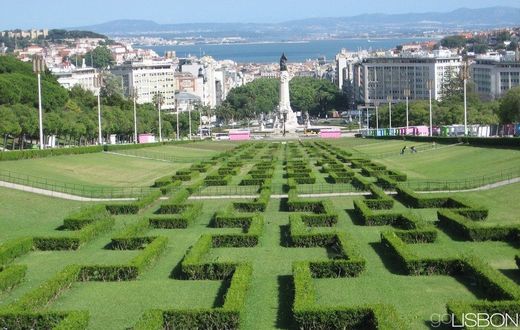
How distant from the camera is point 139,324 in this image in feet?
63.2

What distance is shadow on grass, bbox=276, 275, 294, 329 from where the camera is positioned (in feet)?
68.6

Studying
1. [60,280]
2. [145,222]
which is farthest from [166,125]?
[60,280]

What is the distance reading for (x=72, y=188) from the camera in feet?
153

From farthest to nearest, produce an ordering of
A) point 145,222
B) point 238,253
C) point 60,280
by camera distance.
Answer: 1. point 145,222
2. point 238,253
3. point 60,280

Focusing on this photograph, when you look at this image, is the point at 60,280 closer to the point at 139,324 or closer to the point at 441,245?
the point at 139,324

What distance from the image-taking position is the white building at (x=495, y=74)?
15412cm

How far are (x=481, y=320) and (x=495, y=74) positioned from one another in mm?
149918

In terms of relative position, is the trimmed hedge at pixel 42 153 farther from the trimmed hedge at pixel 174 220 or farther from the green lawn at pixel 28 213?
the trimmed hedge at pixel 174 220

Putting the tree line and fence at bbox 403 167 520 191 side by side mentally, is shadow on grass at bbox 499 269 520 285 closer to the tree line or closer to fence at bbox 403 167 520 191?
fence at bbox 403 167 520 191

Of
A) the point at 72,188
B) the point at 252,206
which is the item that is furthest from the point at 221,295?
the point at 72,188

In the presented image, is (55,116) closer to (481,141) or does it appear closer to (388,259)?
(481,141)

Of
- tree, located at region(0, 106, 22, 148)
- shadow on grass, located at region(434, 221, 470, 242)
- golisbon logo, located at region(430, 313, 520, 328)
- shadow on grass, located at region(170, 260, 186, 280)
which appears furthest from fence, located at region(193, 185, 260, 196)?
tree, located at region(0, 106, 22, 148)

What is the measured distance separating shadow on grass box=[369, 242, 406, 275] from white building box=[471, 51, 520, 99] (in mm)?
125632

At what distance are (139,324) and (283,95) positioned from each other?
450 feet
